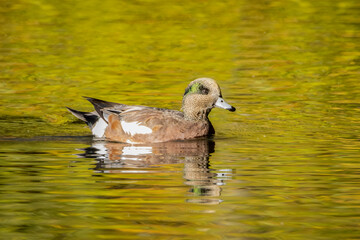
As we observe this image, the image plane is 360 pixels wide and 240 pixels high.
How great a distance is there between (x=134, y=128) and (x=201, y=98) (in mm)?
937

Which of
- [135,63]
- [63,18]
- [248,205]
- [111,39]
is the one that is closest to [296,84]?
[135,63]

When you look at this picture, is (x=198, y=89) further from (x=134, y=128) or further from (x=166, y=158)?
(x=166, y=158)

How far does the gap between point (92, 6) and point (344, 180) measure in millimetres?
15644

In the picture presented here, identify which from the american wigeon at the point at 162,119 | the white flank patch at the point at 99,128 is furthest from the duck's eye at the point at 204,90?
the white flank patch at the point at 99,128

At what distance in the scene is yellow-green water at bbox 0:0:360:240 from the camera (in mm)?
7082

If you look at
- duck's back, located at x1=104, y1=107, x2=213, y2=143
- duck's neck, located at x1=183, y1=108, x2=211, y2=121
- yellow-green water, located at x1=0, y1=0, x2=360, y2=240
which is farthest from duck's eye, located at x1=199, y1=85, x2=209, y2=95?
yellow-green water, located at x1=0, y1=0, x2=360, y2=240

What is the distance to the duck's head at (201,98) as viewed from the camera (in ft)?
35.5

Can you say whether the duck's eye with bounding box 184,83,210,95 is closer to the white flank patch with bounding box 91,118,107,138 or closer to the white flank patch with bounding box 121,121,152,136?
the white flank patch with bounding box 121,121,152,136

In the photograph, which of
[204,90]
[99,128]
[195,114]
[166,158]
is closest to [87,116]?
[99,128]

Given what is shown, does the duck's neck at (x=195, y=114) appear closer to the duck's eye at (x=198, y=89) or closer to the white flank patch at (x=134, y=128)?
the duck's eye at (x=198, y=89)

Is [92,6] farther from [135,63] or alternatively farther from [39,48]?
[135,63]

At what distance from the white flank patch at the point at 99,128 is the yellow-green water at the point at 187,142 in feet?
0.85

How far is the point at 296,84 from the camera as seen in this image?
14.1m

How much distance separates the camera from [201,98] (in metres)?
10.9
